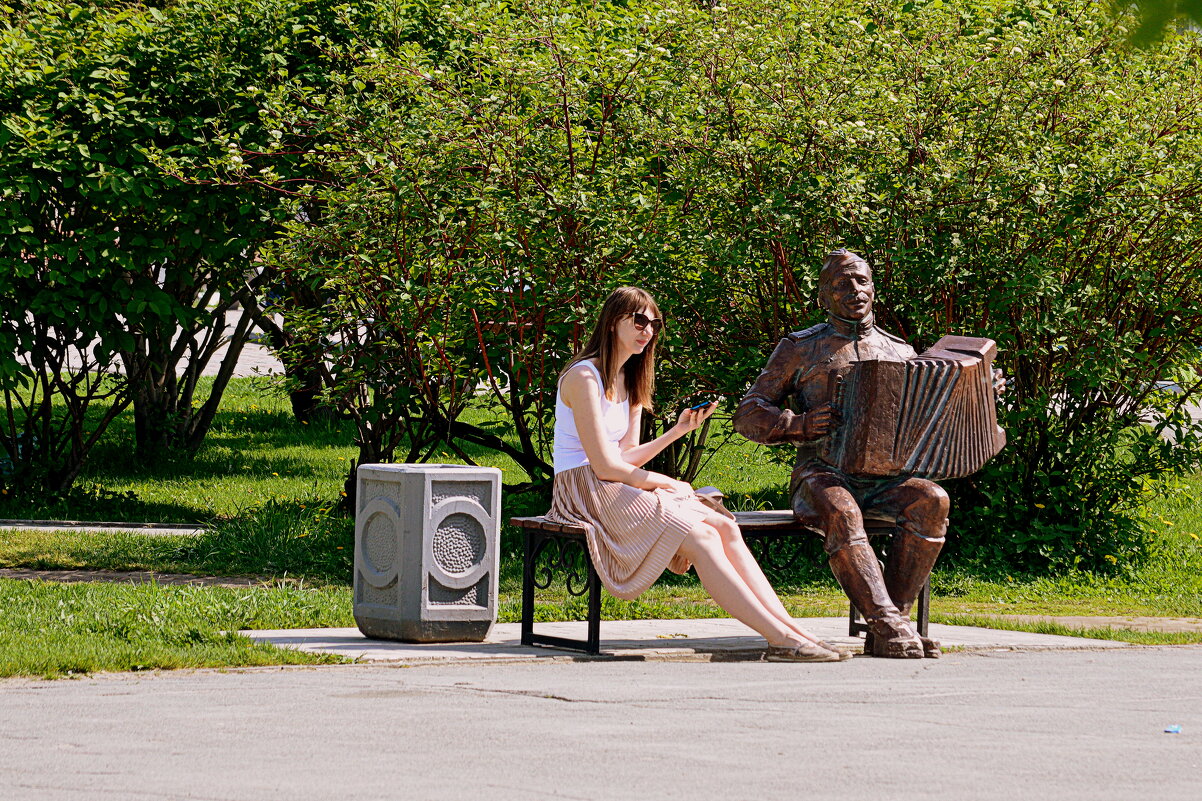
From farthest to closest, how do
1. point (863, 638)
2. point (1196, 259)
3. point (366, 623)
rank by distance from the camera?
point (1196, 259) < point (863, 638) < point (366, 623)

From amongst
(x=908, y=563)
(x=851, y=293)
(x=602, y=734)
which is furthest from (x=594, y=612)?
(x=602, y=734)

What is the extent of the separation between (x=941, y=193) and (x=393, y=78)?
348 cm

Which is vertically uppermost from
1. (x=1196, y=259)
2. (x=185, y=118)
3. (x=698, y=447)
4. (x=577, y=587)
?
(x=185, y=118)

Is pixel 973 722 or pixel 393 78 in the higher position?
pixel 393 78

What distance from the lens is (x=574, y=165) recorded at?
984 cm

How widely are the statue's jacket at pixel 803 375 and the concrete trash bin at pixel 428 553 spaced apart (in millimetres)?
1243

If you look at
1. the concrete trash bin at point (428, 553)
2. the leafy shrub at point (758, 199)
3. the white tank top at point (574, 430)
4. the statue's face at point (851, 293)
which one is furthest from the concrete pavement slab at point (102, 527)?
the statue's face at point (851, 293)

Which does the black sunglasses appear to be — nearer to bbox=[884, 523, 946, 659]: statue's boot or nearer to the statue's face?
the statue's face

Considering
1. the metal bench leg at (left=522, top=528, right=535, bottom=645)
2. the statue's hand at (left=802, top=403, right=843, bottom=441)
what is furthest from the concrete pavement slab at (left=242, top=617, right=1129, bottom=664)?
the statue's hand at (left=802, top=403, right=843, bottom=441)

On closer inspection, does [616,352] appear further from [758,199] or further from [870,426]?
[758,199]

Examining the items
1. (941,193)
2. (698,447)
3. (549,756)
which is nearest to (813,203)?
(941,193)

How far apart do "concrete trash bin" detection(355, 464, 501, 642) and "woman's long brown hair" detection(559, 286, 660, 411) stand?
66cm

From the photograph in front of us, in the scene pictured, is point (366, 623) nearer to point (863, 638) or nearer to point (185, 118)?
point (863, 638)

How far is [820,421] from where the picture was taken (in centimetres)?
715
